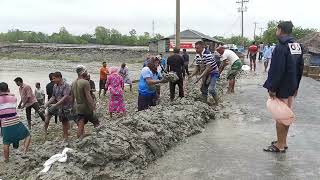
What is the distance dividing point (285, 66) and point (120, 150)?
2367 mm

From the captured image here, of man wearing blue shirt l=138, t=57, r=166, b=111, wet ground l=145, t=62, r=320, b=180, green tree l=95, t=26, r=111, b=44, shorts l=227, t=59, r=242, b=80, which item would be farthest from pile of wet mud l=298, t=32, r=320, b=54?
green tree l=95, t=26, r=111, b=44

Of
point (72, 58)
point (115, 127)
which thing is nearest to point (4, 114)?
point (115, 127)

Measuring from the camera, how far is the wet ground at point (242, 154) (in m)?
5.57

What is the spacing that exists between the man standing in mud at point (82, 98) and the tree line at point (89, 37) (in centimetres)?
9342

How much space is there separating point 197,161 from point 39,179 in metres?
2.05

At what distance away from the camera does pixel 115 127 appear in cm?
661

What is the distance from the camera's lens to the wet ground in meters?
5.57

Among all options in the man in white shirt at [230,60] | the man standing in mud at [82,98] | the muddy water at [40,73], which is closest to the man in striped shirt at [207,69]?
the man standing in mud at [82,98]

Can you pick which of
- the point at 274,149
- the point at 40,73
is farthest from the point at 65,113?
the point at 40,73

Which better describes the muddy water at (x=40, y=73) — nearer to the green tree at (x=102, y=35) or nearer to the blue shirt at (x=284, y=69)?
the blue shirt at (x=284, y=69)

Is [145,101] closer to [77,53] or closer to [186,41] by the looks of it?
[186,41]

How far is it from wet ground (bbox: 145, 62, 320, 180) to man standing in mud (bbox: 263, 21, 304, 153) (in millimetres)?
587

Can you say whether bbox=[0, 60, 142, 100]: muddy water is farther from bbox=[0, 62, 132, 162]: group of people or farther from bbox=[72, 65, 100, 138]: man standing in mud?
bbox=[72, 65, 100, 138]: man standing in mud

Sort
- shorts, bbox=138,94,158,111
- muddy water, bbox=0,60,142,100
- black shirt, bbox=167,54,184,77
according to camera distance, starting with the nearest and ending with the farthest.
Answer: shorts, bbox=138,94,158,111 → black shirt, bbox=167,54,184,77 → muddy water, bbox=0,60,142,100
